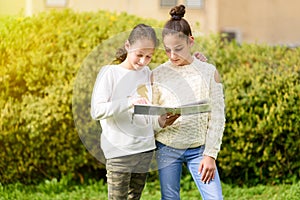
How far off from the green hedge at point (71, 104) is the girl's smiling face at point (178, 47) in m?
2.45

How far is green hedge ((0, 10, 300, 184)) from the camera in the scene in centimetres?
665

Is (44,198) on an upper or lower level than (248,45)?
lower

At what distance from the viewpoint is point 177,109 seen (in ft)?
12.8

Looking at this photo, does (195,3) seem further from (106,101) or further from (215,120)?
(106,101)

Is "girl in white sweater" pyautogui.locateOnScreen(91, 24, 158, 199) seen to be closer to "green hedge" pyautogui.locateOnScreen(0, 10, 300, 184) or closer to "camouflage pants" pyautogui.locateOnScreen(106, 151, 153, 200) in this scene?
"camouflage pants" pyautogui.locateOnScreen(106, 151, 153, 200)

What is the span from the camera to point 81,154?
6848mm

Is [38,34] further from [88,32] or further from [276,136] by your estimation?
[276,136]

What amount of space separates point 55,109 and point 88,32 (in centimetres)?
92

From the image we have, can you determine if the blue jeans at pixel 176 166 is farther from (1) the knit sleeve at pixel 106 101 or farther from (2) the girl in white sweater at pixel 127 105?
(1) the knit sleeve at pixel 106 101

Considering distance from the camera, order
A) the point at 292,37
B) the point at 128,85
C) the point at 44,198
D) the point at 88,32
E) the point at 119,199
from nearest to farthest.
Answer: the point at 128,85 → the point at 119,199 → the point at 44,198 → the point at 88,32 → the point at 292,37

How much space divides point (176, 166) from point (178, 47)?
0.74 metres

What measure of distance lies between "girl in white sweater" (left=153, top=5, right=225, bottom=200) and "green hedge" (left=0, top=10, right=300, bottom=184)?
2385 millimetres

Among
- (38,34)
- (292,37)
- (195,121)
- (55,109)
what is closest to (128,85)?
(195,121)

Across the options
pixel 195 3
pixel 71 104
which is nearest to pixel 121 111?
pixel 71 104
